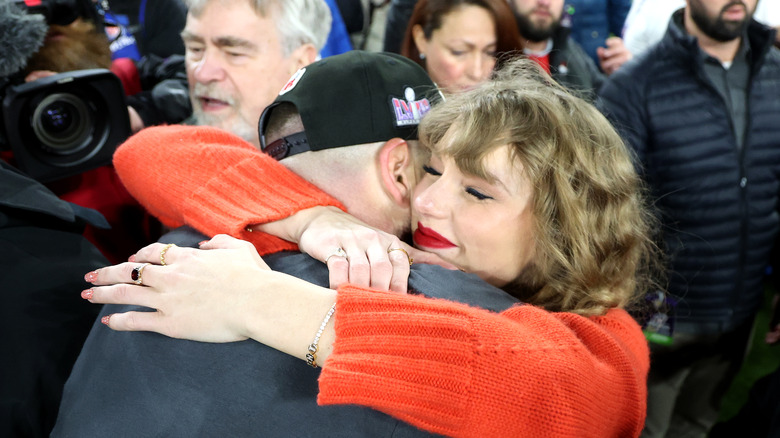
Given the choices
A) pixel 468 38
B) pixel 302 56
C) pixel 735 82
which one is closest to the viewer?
pixel 302 56

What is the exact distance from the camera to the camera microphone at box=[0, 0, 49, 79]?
1659 mm

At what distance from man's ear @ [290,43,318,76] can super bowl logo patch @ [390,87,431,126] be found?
84cm

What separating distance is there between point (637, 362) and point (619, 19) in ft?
9.93

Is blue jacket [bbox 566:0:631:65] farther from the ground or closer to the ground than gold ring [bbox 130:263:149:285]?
closer to the ground

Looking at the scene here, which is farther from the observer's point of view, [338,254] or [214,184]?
[214,184]

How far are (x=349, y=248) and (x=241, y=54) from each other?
127 cm

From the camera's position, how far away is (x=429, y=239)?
145cm

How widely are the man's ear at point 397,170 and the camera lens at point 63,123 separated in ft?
3.10

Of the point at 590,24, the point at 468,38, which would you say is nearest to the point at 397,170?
the point at 468,38

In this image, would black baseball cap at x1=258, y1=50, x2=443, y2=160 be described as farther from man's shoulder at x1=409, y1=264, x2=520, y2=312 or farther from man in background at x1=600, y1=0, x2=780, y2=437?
man in background at x1=600, y1=0, x2=780, y2=437

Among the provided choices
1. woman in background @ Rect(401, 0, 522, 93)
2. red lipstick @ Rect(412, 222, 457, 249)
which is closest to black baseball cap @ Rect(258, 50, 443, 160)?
red lipstick @ Rect(412, 222, 457, 249)

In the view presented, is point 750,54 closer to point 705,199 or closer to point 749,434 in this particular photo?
point 705,199

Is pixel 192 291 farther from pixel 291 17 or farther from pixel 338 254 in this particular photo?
pixel 291 17

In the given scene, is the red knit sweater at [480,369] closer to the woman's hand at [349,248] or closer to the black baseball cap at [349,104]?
the woman's hand at [349,248]
